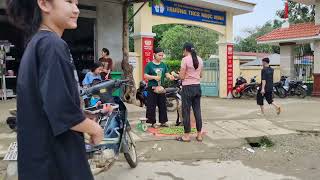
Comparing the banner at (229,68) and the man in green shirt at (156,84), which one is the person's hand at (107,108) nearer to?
the man in green shirt at (156,84)

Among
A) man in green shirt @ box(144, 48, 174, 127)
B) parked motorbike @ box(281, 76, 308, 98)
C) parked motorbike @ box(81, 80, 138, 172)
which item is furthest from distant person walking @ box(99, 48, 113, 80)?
parked motorbike @ box(281, 76, 308, 98)

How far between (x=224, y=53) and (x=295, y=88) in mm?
3358

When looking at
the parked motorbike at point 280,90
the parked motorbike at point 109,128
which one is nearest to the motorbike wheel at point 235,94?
the parked motorbike at point 280,90

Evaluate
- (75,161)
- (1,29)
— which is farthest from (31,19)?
(1,29)

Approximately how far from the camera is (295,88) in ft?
55.4

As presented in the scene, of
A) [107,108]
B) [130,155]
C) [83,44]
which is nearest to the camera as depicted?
[107,108]

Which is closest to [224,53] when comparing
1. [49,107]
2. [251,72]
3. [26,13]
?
[251,72]

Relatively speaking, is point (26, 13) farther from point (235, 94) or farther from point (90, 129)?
point (235, 94)

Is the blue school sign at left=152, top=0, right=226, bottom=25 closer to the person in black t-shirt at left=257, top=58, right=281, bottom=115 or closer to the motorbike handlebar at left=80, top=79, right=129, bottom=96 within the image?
the person in black t-shirt at left=257, top=58, right=281, bottom=115

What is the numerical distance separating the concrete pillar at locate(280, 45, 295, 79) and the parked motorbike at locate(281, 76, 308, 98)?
3.83ft

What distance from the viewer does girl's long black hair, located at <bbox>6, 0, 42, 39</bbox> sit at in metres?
1.92

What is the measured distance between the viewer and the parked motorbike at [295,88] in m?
16.7

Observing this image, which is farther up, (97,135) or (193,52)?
(193,52)

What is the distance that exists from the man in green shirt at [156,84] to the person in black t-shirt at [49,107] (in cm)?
528
